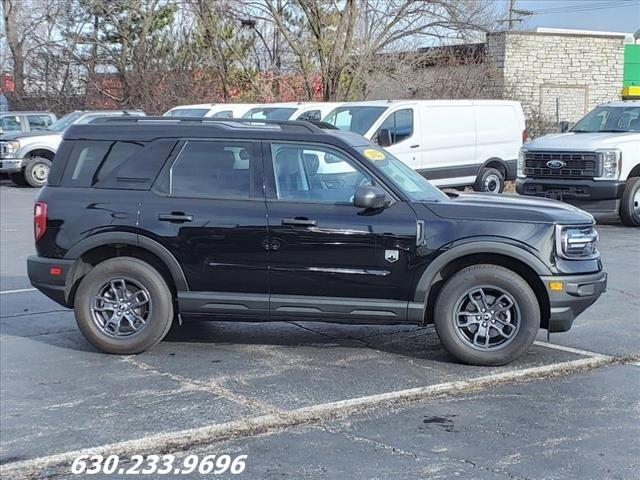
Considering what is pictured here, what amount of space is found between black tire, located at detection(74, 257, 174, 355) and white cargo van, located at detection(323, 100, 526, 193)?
31.9 feet

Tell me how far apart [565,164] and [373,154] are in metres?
8.35

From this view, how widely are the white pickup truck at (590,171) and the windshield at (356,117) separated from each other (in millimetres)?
2930

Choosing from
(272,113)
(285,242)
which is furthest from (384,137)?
(285,242)

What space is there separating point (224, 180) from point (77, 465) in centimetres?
278

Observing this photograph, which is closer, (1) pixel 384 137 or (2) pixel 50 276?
(2) pixel 50 276

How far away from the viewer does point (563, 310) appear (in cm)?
623

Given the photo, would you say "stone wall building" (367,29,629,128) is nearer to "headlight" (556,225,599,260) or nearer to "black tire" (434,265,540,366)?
"headlight" (556,225,599,260)

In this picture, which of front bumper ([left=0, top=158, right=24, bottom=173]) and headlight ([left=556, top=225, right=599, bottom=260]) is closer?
headlight ([left=556, top=225, right=599, bottom=260])

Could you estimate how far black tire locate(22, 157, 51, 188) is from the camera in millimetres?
22656

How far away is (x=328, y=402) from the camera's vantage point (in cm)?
546

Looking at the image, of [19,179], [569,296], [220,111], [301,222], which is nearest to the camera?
[569,296]

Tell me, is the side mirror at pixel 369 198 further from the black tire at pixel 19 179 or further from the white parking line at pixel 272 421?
the black tire at pixel 19 179

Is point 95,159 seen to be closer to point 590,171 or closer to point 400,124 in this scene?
point 590,171

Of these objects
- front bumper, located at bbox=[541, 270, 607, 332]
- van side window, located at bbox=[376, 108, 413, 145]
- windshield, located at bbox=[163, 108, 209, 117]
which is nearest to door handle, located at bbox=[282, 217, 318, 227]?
front bumper, located at bbox=[541, 270, 607, 332]
